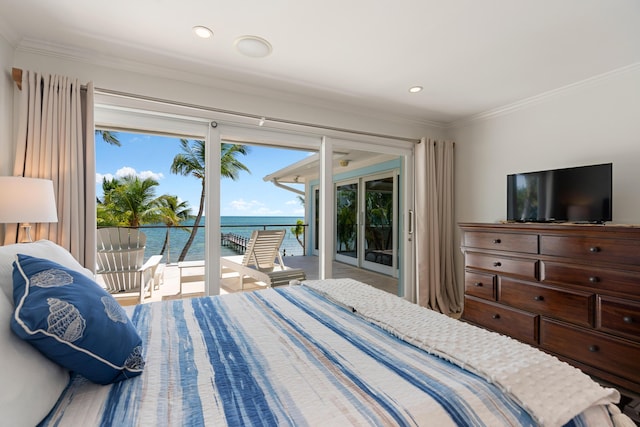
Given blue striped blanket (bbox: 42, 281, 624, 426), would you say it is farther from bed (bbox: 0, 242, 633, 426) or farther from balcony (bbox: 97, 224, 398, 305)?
balcony (bbox: 97, 224, 398, 305)

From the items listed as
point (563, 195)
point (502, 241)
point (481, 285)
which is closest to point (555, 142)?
point (563, 195)

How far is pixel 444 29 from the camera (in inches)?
80.0

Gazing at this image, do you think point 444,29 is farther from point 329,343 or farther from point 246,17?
point 329,343

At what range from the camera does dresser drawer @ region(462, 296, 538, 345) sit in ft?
8.30

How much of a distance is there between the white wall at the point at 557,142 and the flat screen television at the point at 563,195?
0.35 metres

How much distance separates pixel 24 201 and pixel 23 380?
4.99 ft

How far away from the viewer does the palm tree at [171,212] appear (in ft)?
9.20

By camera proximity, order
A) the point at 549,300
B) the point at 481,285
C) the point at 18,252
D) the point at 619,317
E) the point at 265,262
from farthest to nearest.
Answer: the point at 265,262 < the point at 481,285 < the point at 549,300 < the point at 619,317 < the point at 18,252

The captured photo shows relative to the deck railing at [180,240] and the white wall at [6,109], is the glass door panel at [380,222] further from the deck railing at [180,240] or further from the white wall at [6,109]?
the white wall at [6,109]

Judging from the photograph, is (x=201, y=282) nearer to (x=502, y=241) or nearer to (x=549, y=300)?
(x=502, y=241)

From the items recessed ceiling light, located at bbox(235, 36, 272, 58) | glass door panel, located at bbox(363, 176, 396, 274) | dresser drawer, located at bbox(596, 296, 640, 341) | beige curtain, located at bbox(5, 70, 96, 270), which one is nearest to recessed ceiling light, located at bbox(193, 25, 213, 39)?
recessed ceiling light, located at bbox(235, 36, 272, 58)

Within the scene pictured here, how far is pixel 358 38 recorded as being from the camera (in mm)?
2160

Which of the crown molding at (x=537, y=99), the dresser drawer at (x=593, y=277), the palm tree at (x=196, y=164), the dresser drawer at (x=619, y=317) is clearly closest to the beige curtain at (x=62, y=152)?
the palm tree at (x=196, y=164)

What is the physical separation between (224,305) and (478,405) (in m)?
1.29
